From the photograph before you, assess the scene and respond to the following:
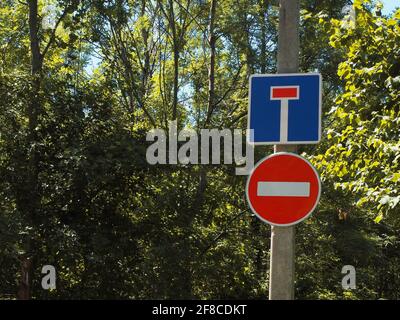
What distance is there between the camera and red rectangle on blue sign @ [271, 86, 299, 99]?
401 cm

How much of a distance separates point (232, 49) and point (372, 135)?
10090 millimetres

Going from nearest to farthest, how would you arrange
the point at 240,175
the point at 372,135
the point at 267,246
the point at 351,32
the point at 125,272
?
the point at 372,135
the point at 351,32
the point at 125,272
the point at 240,175
the point at 267,246

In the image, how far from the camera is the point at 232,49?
15.6 metres

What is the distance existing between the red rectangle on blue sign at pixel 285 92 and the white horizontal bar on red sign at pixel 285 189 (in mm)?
668

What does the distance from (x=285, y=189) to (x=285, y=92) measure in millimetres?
743

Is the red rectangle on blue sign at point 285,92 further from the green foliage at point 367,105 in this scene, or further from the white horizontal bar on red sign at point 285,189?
the green foliage at point 367,105

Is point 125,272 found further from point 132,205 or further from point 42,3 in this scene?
point 42,3

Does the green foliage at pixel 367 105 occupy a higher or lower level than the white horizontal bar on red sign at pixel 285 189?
higher

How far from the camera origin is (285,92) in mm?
4035

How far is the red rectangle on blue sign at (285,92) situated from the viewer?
13.1 feet

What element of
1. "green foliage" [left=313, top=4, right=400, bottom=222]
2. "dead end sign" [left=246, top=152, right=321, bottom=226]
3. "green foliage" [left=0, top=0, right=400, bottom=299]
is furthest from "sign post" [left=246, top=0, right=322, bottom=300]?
"green foliage" [left=313, top=4, right=400, bottom=222]

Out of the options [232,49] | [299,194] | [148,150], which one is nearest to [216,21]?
[232,49]

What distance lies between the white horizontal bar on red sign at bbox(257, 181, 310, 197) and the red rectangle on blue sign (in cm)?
67

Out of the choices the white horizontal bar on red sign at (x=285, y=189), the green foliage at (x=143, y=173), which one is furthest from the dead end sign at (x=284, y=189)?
the green foliage at (x=143, y=173)
